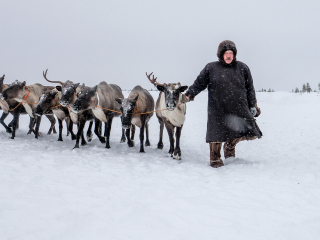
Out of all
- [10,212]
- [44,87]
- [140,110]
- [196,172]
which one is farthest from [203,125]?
[10,212]

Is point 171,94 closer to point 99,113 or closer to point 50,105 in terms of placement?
point 99,113

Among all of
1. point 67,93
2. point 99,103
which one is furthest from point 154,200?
point 67,93

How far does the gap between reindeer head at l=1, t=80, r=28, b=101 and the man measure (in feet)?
21.6

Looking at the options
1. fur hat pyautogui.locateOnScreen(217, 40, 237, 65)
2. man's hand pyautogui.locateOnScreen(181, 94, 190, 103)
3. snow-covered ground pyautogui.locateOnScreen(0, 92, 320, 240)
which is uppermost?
fur hat pyautogui.locateOnScreen(217, 40, 237, 65)

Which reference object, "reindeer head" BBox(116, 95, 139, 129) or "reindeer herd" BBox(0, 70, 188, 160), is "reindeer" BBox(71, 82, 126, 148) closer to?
"reindeer herd" BBox(0, 70, 188, 160)

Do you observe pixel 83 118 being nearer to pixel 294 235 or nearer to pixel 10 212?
pixel 10 212

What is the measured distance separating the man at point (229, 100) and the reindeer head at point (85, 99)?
3.46 m

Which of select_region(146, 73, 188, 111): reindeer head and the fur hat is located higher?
the fur hat

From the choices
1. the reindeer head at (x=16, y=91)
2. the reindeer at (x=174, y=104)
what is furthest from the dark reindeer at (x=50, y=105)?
the reindeer at (x=174, y=104)

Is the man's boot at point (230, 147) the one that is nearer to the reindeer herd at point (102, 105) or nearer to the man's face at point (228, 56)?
the reindeer herd at point (102, 105)

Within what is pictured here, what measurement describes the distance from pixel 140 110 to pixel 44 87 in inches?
199

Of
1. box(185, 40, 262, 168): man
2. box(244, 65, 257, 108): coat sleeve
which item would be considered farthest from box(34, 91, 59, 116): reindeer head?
box(244, 65, 257, 108): coat sleeve

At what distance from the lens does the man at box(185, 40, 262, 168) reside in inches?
185

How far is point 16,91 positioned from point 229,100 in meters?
7.18
